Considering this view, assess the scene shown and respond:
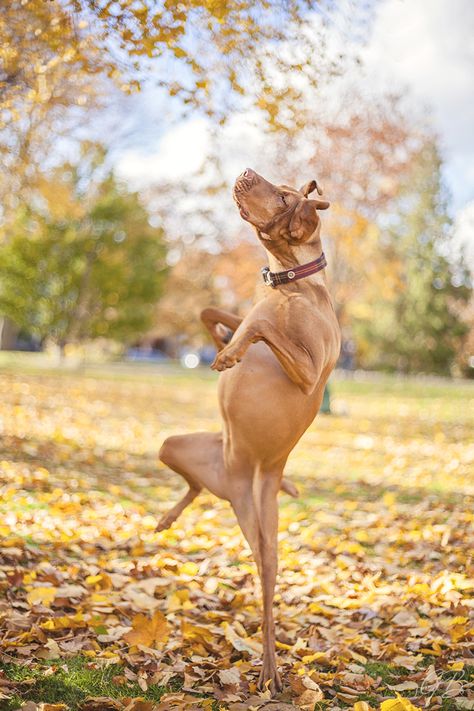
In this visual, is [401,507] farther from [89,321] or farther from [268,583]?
[89,321]

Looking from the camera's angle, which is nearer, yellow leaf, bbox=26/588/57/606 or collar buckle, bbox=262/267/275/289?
collar buckle, bbox=262/267/275/289

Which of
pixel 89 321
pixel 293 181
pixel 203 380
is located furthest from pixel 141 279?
pixel 293 181

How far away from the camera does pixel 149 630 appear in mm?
3691

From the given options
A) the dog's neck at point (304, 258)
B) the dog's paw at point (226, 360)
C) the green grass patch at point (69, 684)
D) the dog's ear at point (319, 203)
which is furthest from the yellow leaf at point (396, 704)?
the dog's ear at point (319, 203)

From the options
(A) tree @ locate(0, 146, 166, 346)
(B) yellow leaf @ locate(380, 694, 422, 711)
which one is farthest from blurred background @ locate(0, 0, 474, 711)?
(A) tree @ locate(0, 146, 166, 346)

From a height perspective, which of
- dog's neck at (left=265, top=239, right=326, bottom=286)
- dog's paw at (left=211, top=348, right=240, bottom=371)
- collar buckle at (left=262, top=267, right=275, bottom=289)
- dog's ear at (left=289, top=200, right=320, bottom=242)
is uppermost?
dog's ear at (left=289, top=200, right=320, bottom=242)

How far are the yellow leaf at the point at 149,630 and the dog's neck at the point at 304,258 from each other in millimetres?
1993

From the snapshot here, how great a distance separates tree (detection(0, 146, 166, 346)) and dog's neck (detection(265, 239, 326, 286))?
21.8 m

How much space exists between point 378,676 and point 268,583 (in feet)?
2.74

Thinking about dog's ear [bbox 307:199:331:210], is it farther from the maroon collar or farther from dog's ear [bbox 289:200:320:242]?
the maroon collar

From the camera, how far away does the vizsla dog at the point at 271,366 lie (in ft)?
10.2

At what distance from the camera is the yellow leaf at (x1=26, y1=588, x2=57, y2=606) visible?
395 cm

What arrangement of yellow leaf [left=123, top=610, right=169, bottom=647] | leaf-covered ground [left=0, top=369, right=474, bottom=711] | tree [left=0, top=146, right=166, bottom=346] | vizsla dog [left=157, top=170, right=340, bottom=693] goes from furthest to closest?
1. tree [left=0, top=146, right=166, bottom=346]
2. yellow leaf [left=123, top=610, right=169, bottom=647]
3. leaf-covered ground [left=0, top=369, right=474, bottom=711]
4. vizsla dog [left=157, top=170, right=340, bottom=693]

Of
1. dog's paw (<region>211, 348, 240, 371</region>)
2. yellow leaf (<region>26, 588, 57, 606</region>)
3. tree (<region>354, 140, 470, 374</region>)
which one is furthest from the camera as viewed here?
tree (<region>354, 140, 470, 374</region>)
